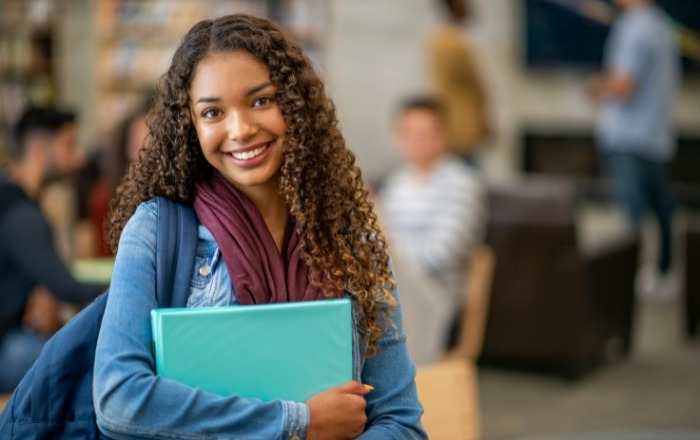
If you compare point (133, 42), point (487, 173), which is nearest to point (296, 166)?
point (133, 42)

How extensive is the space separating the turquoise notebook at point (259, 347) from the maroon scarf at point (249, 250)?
0.07 metres

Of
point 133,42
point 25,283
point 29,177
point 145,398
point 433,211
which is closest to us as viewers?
point 145,398

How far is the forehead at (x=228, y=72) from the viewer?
4.52 ft

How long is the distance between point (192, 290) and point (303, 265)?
154 millimetres

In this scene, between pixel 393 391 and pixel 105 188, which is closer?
pixel 393 391

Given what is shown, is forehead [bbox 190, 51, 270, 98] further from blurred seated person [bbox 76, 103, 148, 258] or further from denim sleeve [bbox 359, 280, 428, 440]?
blurred seated person [bbox 76, 103, 148, 258]

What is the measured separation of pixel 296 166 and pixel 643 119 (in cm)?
488

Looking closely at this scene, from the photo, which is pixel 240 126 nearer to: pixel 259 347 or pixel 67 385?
pixel 259 347

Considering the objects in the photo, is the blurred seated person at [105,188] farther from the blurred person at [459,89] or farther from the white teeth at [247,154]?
the blurred person at [459,89]

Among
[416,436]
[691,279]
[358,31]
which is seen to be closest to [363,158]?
[358,31]

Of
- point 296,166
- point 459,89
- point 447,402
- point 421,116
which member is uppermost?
point 459,89

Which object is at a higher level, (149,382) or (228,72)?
(228,72)

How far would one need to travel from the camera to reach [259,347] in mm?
1313

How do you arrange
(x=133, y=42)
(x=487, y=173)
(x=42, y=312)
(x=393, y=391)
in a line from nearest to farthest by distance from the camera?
(x=393, y=391) < (x=42, y=312) < (x=133, y=42) < (x=487, y=173)
